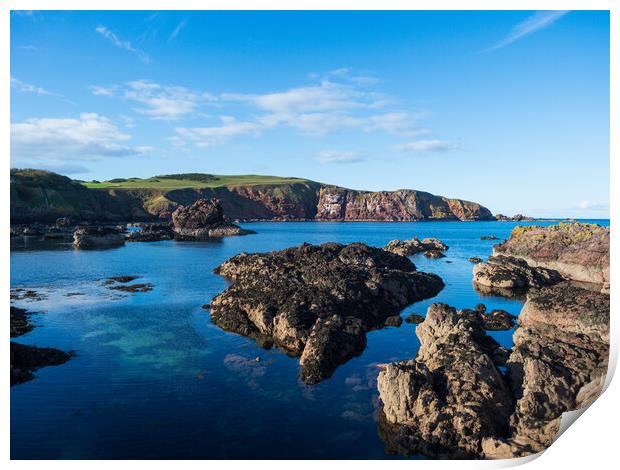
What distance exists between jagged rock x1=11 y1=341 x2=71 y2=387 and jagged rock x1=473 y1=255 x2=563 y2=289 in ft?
138

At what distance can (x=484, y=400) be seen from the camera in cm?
1753

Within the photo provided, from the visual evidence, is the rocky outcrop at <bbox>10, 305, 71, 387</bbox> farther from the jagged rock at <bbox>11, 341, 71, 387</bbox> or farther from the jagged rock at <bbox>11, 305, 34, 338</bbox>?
the jagged rock at <bbox>11, 305, 34, 338</bbox>

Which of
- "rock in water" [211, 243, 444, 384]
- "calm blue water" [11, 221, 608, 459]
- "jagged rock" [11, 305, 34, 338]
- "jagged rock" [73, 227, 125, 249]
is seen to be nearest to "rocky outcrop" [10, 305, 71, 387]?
"calm blue water" [11, 221, 608, 459]

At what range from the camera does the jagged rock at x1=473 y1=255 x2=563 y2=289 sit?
159 feet

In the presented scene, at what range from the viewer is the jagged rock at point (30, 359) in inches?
877

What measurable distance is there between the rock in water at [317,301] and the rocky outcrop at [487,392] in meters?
5.11

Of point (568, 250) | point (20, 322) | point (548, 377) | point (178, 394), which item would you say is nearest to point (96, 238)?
point (20, 322)

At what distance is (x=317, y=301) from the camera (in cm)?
3153

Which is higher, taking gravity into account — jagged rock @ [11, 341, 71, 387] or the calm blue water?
jagged rock @ [11, 341, 71, 387]

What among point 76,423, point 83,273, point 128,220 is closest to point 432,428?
point 76,423

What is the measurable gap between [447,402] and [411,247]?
222ft

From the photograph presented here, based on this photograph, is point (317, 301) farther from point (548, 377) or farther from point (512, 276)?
point (512, 276)

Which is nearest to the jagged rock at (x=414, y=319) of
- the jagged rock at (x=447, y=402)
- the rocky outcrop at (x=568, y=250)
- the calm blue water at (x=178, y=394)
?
the calm blue water at (x=178, y=394)
